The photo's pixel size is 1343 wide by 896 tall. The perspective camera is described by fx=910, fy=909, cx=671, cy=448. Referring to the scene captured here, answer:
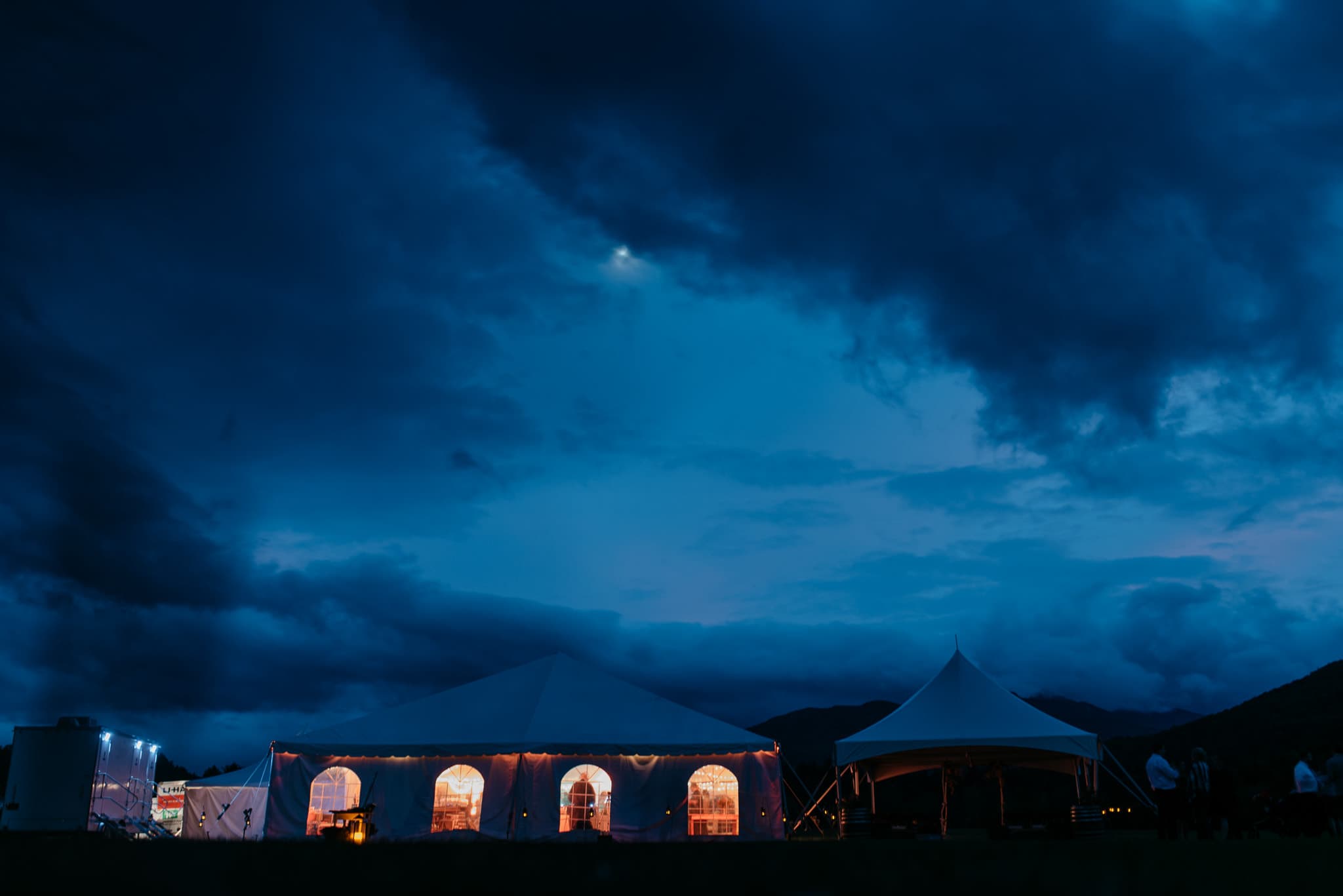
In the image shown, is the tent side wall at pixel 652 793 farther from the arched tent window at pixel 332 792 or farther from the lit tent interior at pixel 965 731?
the arched tent window at pixel 332 792

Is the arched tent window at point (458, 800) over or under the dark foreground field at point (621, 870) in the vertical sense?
under

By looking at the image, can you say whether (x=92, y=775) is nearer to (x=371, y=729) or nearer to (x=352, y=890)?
(x=371, y=729)

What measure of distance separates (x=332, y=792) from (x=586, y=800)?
421 cm

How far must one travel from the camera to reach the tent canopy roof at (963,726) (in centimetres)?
1301

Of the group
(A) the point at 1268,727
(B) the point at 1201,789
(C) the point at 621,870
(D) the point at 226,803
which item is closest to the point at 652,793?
(B) the point at 1201,789

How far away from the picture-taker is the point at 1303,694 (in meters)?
46.6

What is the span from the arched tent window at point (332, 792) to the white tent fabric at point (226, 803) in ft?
10.3

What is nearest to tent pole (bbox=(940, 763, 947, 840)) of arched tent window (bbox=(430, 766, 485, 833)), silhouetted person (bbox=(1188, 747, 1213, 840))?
silhouetted person (bbox=(1188, 747, 1213, 840))

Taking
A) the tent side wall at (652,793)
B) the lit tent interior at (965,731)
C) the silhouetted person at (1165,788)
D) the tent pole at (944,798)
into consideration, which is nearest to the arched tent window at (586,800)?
the tent side wall at (652,793)

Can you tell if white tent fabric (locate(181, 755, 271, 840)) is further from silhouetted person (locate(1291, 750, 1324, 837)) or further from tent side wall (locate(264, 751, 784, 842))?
silhouetted person (locate(1291, 750, 1324, 837))

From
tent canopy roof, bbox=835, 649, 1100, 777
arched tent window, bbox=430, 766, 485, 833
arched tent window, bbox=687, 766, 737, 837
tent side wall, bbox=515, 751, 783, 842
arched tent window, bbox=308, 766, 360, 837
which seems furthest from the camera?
arched tent window, bbox=687, 766, 737, 837

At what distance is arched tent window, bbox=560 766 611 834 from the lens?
14.9 m

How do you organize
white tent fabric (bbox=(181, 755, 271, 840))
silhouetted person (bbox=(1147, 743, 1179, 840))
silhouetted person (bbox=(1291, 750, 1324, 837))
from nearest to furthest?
silhouetted person (bbox=(1291, 750, 1324, 837))
silhouetted person (bbox=(1147, 743, 1179, 840))
white tent fabric (bbox=(181, 755, 271, 840))

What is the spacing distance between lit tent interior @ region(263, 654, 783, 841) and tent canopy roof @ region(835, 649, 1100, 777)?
2059 millimetres
